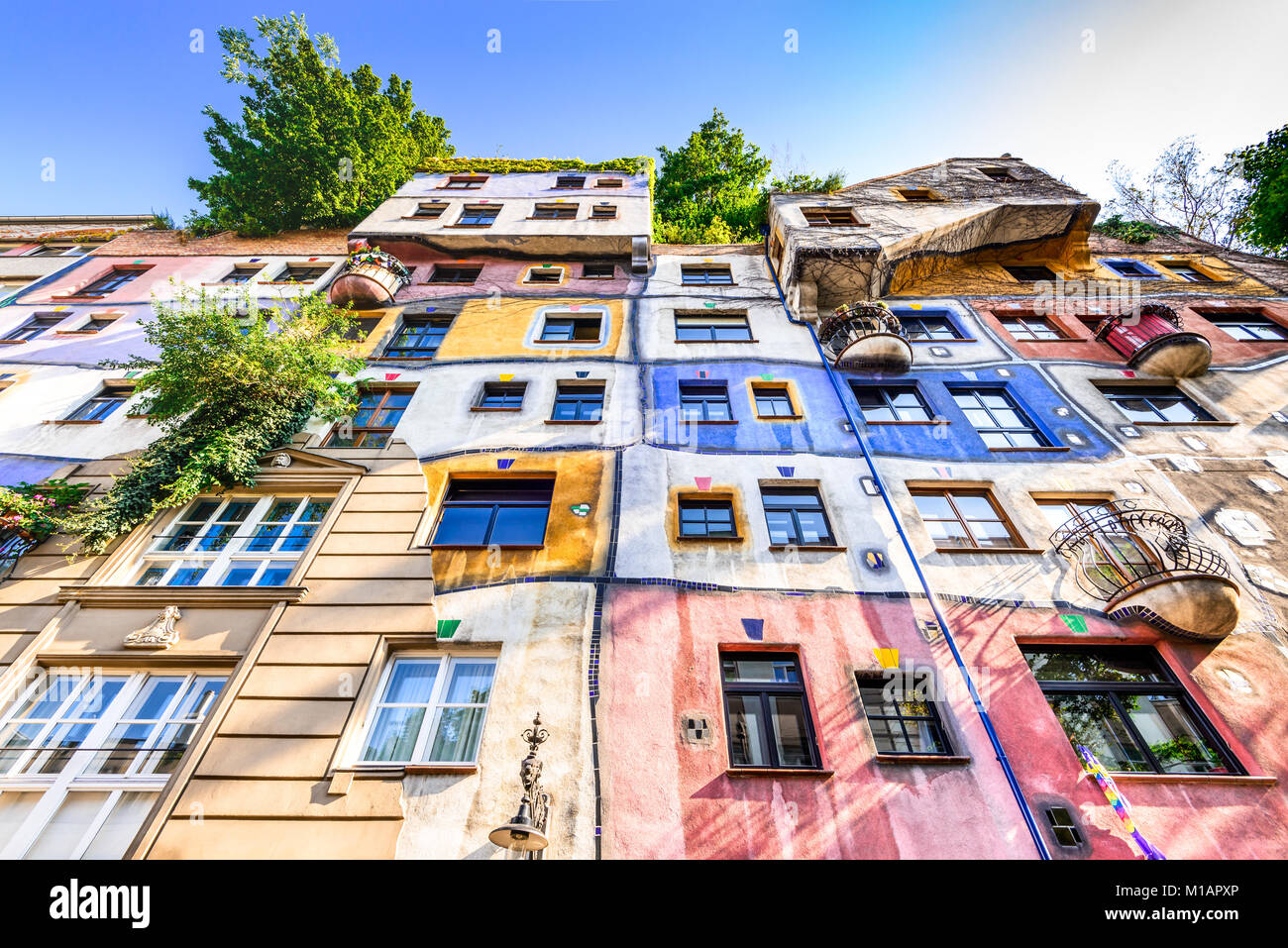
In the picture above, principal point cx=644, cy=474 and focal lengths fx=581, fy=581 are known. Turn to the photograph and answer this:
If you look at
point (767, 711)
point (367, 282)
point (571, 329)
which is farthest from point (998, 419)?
point (367, 282)

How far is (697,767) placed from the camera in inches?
A: 280

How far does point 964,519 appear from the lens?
414 inches

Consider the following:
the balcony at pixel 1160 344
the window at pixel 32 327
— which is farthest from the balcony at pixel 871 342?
the window at pixel 32 327

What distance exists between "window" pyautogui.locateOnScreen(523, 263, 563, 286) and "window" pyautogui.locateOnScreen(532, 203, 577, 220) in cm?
327

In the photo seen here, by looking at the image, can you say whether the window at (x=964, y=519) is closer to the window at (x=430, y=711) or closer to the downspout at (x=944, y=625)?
the downspout at (x=944, y=625)

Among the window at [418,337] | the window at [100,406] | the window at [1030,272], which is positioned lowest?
the window at [100,406]

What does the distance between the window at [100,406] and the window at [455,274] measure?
8.71m

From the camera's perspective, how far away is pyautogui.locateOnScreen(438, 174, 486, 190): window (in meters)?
22.7

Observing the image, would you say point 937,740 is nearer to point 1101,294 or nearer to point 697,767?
point 697,767

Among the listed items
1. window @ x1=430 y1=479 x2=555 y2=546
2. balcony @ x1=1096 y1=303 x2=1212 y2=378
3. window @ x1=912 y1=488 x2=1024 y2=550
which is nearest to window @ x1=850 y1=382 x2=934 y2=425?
window @ x1=912 y1=488 x2=1024 y2=550

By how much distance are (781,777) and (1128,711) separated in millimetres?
5151

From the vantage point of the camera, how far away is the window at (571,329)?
622 inches

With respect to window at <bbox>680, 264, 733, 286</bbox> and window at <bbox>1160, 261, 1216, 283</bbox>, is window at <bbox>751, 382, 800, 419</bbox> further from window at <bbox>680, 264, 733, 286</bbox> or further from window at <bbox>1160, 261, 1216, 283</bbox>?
window at <bbox>1160, 261, 1216, 283</bbox>

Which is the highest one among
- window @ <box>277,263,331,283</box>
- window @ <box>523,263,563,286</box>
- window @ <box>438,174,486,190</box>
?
window @ <box>438,174,486,190</box>
